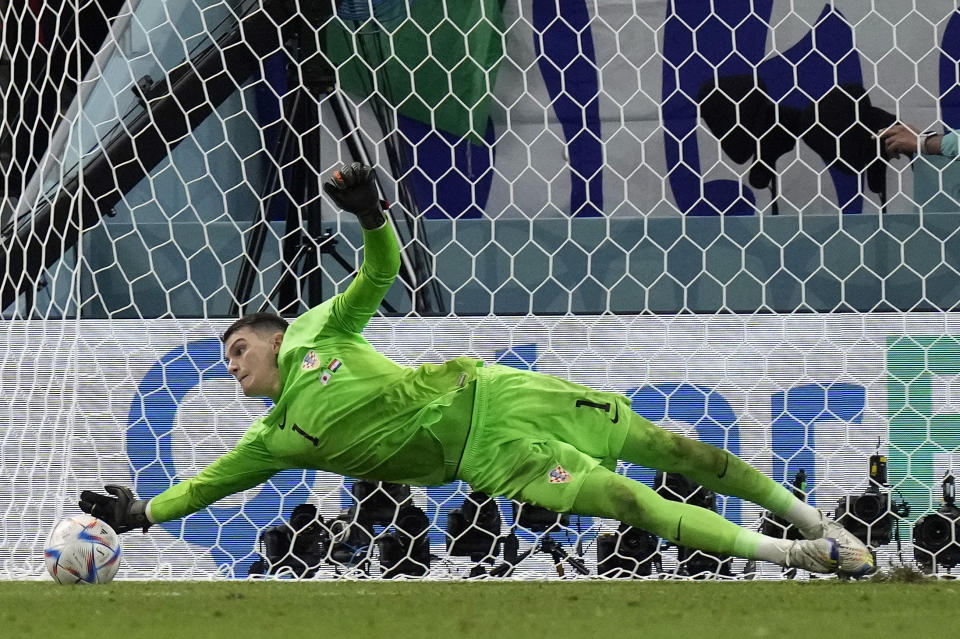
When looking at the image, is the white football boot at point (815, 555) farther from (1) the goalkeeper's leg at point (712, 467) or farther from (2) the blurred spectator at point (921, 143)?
(2) the blurred spectator at point (921, 143)

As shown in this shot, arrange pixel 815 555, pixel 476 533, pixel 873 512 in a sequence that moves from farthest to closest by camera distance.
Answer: pixel 476 533 < pixel 873 512 < pixel 815 555

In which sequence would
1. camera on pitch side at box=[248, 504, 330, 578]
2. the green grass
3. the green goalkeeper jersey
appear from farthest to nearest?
camera on pitch side at box=[248, 504, 330, 578]
the green goalkeeper jersey
the green grass

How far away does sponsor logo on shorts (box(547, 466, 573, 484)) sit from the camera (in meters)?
3.60

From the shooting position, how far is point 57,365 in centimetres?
498

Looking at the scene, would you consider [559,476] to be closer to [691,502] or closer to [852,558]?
[852,558]

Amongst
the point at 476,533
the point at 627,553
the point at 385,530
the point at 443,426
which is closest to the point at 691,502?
the point at 627,553

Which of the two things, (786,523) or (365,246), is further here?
(786,523)

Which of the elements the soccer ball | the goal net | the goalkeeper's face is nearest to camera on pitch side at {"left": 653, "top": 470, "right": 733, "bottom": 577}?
the goal net

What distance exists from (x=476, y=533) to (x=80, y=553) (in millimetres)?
1368

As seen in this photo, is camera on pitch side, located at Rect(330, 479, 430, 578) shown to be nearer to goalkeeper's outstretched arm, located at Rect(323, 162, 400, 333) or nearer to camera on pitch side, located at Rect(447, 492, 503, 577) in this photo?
camera on pitch side, located at Rect(447, 492, 503, 577)

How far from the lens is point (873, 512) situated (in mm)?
4617

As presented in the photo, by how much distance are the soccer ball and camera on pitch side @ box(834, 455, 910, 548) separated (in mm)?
2424

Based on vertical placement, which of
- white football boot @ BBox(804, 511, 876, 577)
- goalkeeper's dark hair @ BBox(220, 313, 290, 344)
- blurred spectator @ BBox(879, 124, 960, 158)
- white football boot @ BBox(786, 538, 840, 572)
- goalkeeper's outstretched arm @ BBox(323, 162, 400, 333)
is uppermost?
blurred spectator @ BBox(879, 124, 960, 158)

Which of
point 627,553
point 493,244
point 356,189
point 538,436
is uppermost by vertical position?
point 356,189
